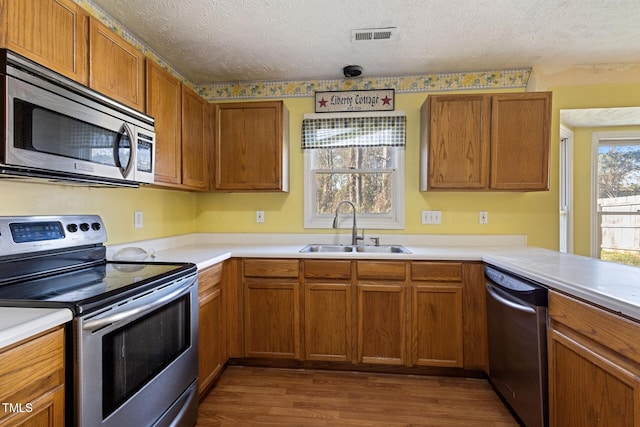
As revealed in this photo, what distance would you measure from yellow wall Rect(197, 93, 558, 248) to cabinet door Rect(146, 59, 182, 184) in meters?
0.82

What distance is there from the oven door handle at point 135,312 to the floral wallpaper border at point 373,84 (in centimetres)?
183

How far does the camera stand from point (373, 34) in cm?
208

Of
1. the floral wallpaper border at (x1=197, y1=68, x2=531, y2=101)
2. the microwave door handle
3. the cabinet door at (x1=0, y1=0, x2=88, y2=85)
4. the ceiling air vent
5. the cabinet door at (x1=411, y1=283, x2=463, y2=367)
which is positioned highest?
the ceiling air vent

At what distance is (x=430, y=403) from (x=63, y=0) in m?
2.72

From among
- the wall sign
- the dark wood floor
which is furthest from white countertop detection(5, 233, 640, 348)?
the wall sign

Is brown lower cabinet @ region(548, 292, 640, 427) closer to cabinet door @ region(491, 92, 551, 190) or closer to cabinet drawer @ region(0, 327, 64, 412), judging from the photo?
cabinet door @ region(491, 92, 551, 190)

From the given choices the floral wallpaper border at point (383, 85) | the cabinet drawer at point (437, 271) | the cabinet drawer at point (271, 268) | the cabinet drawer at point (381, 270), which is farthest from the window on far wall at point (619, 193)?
the cabinet drawer at point (271, 268)

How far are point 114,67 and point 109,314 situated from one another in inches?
48.2

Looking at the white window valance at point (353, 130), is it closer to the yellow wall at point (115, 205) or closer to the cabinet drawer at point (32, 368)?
the yellow wall at point (115, 205)

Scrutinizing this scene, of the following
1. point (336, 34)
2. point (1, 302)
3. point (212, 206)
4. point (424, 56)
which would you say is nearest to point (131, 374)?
point (1, 302)

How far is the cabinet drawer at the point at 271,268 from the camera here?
7.52ft

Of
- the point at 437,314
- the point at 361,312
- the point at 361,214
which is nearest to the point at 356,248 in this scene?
the point at 361,214

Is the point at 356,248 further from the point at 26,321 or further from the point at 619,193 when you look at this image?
the point at 619,193

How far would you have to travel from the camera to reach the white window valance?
2.71m
